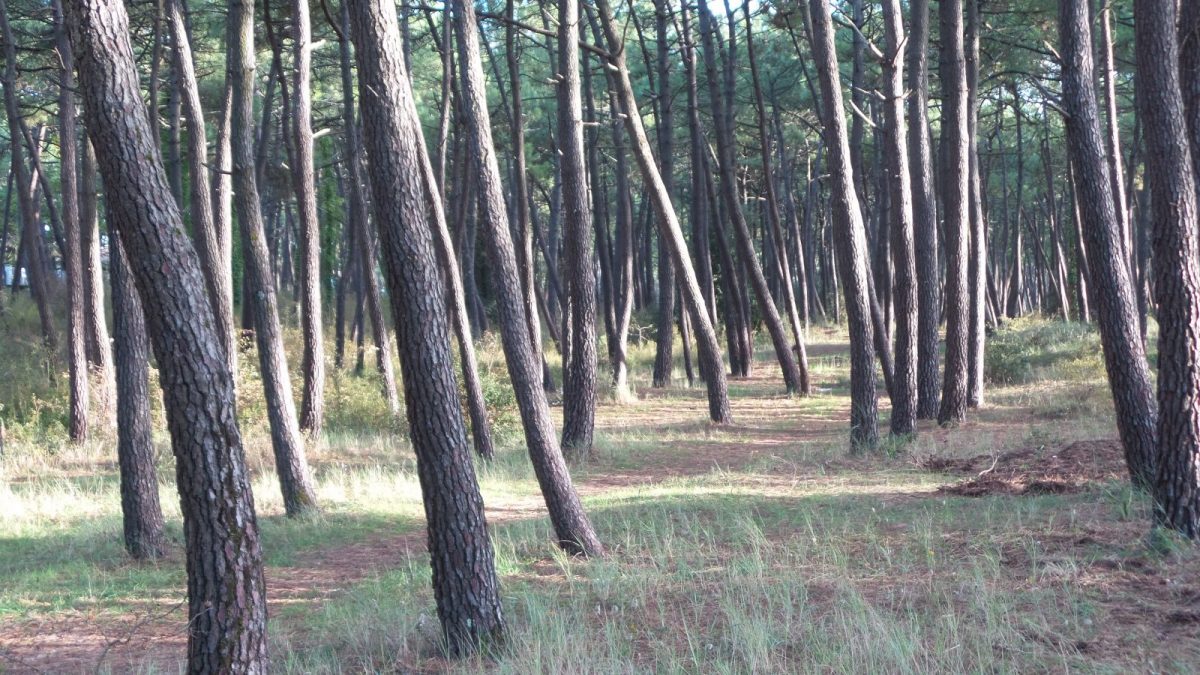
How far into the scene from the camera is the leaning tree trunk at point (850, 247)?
1264 centimetres

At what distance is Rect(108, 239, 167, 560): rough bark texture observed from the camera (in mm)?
9125

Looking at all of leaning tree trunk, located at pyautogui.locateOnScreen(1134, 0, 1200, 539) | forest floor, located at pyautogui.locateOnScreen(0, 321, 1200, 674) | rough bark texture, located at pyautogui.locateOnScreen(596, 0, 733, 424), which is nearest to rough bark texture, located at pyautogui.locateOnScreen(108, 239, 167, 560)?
forest floor, located at pyautogui.locateOnScreen(0, 321, 1200, 674)

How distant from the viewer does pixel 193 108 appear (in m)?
10.8

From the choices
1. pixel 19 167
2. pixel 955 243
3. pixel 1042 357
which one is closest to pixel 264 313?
pixel 955 243

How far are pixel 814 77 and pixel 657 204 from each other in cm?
1355

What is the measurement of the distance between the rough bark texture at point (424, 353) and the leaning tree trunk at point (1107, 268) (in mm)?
5138

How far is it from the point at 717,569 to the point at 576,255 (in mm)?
7474

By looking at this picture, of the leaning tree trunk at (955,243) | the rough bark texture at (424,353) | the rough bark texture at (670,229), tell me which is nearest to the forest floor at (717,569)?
the rough bark texture at (424,353)

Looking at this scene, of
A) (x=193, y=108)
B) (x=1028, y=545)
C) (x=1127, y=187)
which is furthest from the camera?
(x=1127, y=187)

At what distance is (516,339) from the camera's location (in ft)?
28.6

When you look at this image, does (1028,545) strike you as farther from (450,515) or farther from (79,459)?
(79,459)

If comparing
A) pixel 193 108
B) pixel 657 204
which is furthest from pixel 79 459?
pixel 657 204

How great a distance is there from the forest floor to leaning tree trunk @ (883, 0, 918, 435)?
2.00 feet

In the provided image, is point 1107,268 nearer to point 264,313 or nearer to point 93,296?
point 264,313
